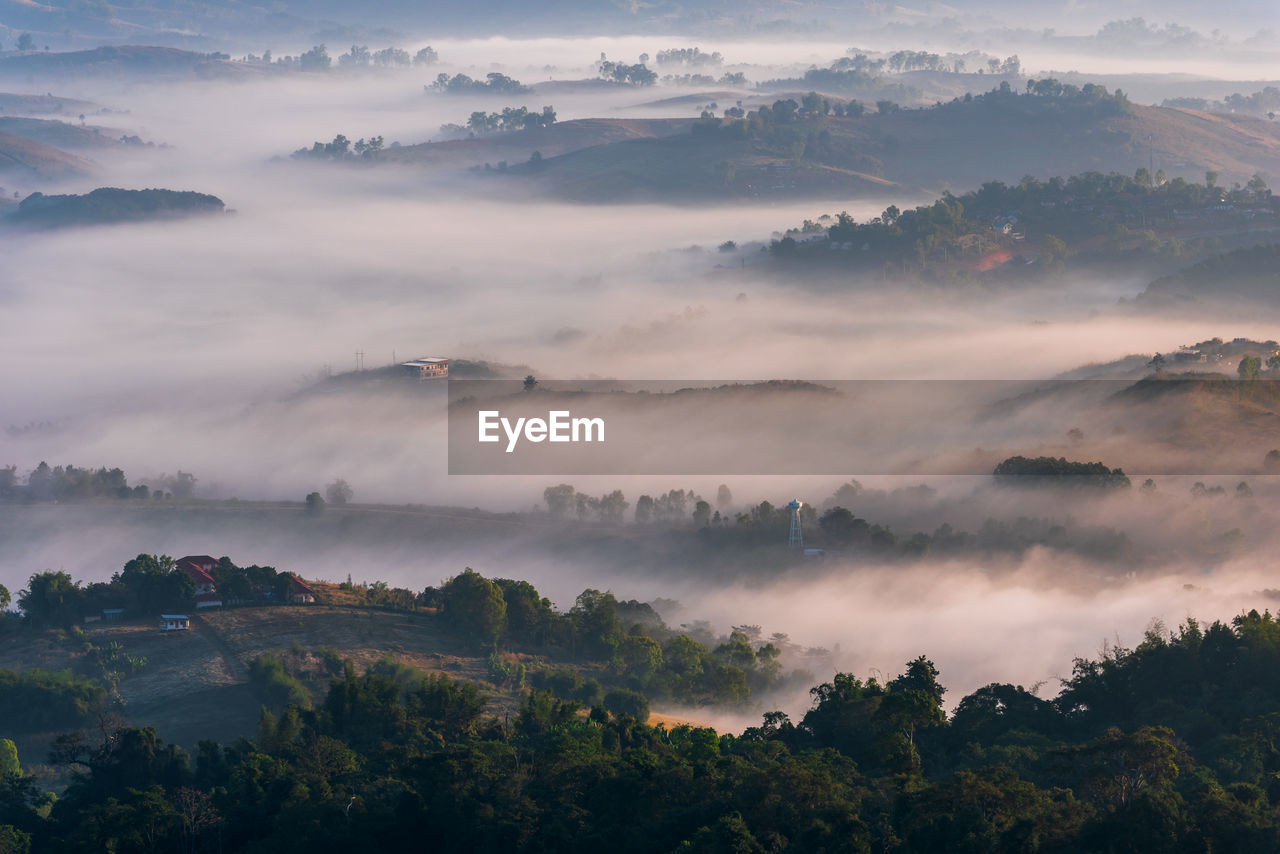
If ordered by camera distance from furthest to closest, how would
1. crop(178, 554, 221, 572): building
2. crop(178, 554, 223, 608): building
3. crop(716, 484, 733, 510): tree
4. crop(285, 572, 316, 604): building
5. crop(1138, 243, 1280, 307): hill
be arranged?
crop(1138, 243, 1280, 307): hill → crop(716, 484, 733, 510): tree → crop(178, 554, 221, 572): building → crop(285, 572, 316, 604): building → crop(178, 554, 223, 608): building

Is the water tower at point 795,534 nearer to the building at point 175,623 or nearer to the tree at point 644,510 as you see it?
the tree at point 644,510

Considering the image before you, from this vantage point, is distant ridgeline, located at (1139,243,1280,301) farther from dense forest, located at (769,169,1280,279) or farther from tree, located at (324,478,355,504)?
tree, located at (324,478,355,504)

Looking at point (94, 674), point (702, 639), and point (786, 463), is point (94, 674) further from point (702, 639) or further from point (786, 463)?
point (786, 463)

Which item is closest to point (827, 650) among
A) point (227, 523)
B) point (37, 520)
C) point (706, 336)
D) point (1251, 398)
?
point (1251, 398)

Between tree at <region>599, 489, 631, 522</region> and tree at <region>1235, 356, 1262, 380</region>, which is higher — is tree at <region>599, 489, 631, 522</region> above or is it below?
below

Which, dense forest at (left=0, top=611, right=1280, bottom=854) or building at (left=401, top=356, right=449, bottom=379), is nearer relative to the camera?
dense forest at (left=0, top=611, right=1280, bottom=854)

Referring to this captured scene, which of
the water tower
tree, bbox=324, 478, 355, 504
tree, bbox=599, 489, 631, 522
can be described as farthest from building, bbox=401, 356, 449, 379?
the water tower
